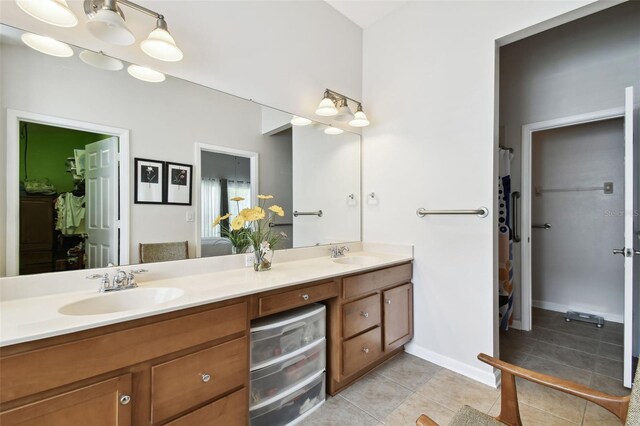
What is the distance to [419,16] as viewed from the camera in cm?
235

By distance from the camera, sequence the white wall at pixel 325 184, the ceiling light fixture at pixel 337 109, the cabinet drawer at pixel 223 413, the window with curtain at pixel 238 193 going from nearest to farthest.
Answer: the cabinet drawer at pixel 223 413 < the window with curtain at pixel 238 193 < the ceiling light fixture at pixel 337 109 < the white wall at pixel 325 184

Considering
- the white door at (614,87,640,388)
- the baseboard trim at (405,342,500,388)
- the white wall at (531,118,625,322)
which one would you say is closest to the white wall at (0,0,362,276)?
the white door at (614,87,640,388)

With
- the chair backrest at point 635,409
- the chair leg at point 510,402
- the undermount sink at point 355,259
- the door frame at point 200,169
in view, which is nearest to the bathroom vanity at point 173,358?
the door frame at point 200,169

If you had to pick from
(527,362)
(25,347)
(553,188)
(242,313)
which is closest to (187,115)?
(242,313)

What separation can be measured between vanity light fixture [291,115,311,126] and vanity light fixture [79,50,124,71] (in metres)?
1.14

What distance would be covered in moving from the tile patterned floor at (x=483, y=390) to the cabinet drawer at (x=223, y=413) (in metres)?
0.47

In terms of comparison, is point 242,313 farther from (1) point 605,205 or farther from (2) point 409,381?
(1) point 605,205

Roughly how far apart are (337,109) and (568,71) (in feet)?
7.97

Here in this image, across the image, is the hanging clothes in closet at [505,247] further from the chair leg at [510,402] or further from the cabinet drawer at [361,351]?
the chair leg at [510,402]

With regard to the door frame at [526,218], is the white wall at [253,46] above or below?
above

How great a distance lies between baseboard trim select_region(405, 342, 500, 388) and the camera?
195cm

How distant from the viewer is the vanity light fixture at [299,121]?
7.36 feet

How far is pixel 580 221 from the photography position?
3.18 meters

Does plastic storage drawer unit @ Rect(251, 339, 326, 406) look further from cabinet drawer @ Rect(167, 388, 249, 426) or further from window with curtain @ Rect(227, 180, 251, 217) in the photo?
window with curtain @ Rect(227, 180, 251, 217)
